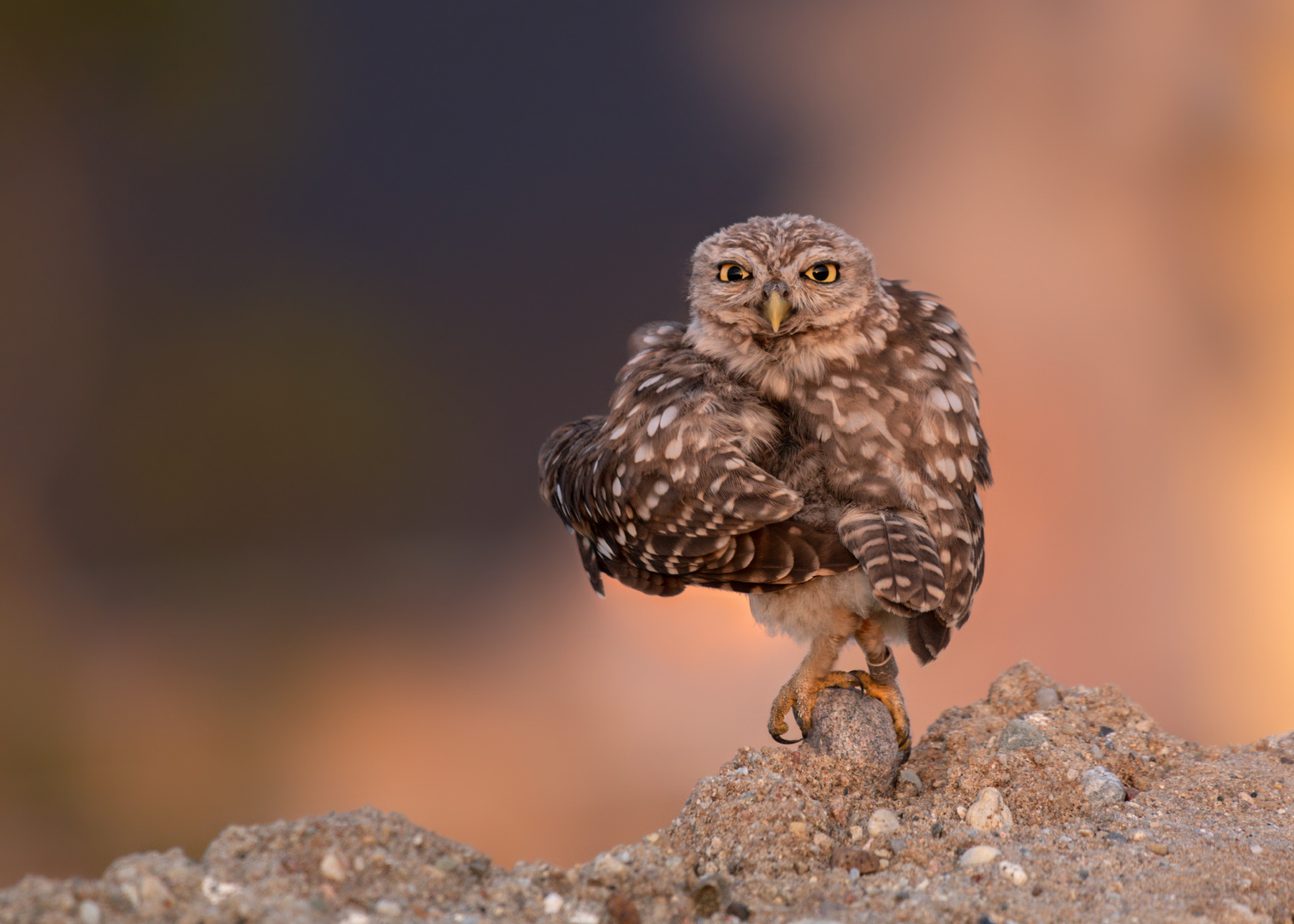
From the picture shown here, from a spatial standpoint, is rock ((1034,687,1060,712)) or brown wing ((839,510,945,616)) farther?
rock ((1034,687,1060,712))

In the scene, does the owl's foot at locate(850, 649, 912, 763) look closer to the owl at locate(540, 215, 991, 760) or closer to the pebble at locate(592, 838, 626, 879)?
the owl at locate(540, 215, 991, 760)

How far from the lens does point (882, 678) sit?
1.72 meters

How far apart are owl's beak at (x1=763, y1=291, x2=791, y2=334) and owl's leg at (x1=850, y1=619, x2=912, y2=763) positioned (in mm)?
519

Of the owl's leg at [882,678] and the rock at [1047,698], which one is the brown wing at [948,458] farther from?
the rock at [1047,698]

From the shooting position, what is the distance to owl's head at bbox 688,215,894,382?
1.52m

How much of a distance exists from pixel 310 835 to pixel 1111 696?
1.41 m

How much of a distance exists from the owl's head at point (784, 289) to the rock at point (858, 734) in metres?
0.56

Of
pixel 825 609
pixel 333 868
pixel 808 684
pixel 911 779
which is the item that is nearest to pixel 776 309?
pixel 825 609

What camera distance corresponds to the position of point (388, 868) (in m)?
1.12

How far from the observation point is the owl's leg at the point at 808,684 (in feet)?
5.52

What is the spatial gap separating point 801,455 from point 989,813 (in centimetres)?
56

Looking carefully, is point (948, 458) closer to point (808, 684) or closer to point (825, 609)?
point (825, 609)

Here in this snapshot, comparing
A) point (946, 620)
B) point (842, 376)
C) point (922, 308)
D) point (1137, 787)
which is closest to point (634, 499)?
point (842, 376)

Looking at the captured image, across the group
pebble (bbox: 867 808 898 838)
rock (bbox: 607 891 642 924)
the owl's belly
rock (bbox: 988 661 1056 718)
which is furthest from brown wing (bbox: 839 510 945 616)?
rock (bbox: 988 661 1056 718)
